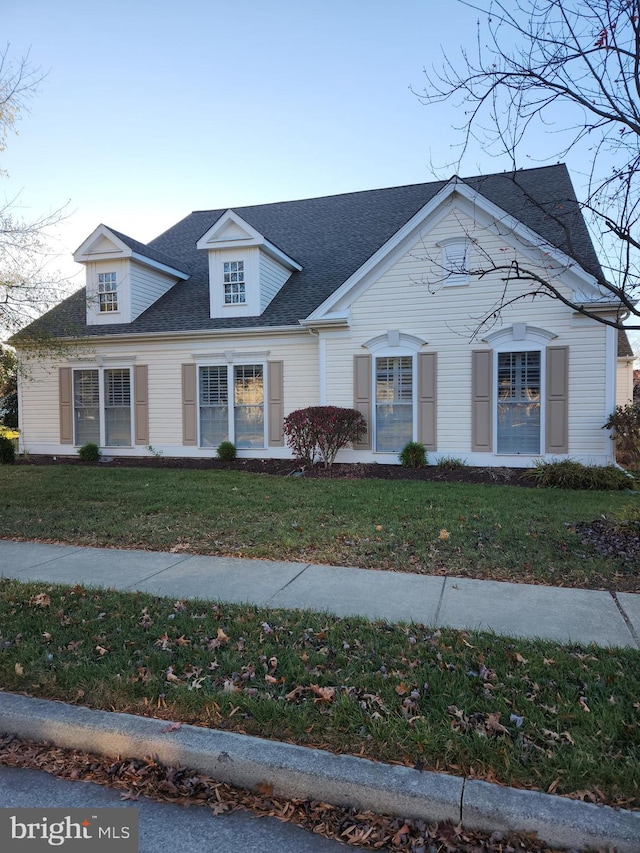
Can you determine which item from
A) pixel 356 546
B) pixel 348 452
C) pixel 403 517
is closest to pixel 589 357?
pixel 348 452

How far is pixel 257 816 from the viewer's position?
236 centimetres

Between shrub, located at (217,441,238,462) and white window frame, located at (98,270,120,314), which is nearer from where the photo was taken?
shrub, located at (217,441,238,462)

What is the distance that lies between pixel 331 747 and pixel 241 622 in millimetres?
1617

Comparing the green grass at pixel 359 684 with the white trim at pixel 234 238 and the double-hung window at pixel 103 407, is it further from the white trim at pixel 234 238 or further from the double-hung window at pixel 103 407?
the white trim at pixel 234 238

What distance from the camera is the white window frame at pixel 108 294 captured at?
1559 cm

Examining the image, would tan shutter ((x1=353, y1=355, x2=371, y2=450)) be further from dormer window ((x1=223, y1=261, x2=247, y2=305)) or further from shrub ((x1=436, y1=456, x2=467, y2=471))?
dormer window ((x1=223, y1=261, x2=247, y2=305))

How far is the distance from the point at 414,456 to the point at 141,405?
25.7ft

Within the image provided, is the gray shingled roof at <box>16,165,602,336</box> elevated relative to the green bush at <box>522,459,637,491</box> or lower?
elevated

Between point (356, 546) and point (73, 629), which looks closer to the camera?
point (73, 629)

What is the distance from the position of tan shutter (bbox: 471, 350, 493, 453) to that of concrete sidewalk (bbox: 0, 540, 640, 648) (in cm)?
740

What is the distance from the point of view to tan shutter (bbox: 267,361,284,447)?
45.7 ft

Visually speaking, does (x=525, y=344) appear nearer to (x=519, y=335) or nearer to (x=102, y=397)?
(x=519, y=335)

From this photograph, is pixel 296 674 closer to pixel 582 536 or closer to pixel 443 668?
pixel 443 668

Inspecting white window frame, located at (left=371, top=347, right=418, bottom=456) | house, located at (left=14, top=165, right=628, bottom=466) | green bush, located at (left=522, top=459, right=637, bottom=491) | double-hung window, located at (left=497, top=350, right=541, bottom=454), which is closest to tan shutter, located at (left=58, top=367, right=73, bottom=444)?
house, located at (left=14, top=165, right=628, bottom=466)
